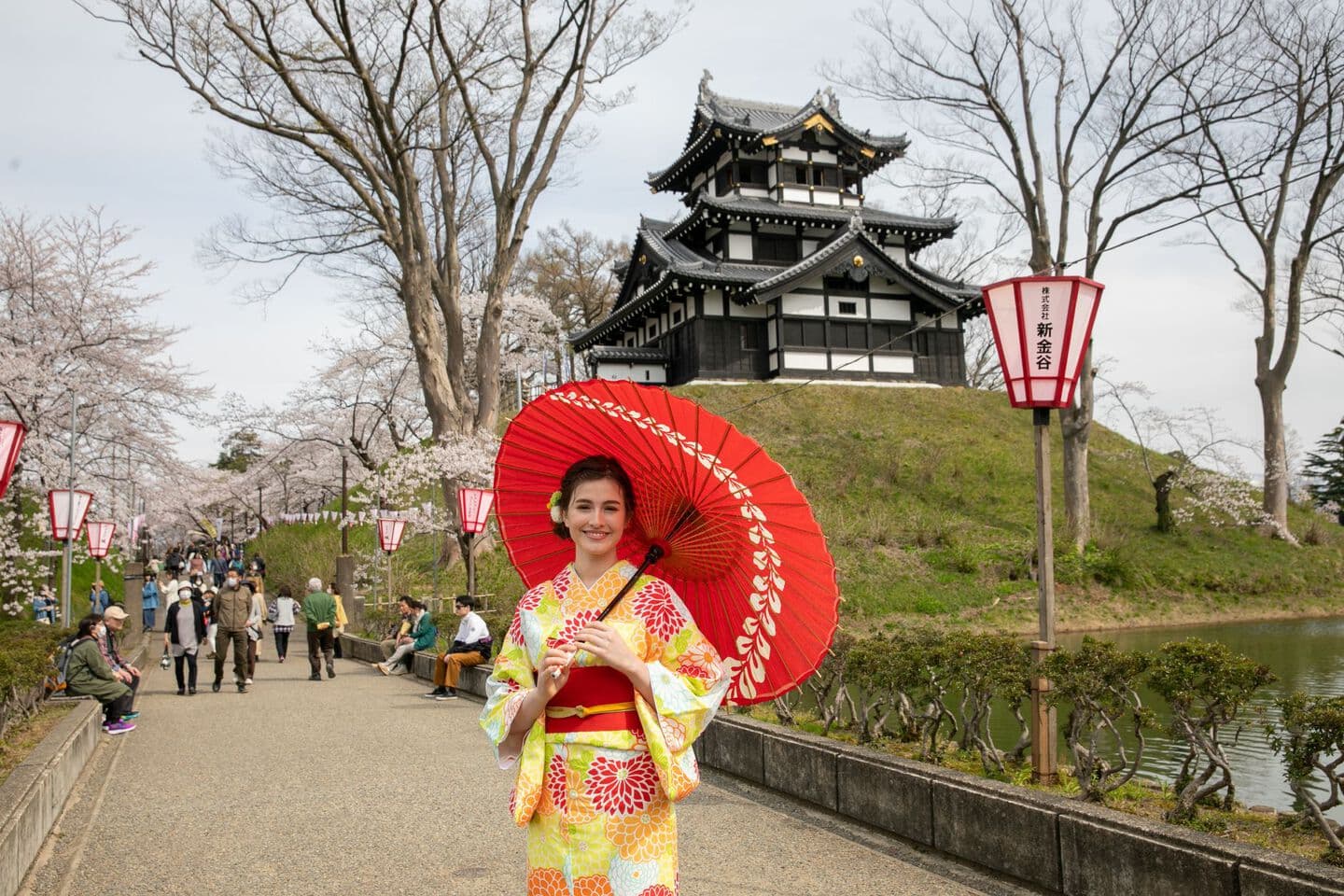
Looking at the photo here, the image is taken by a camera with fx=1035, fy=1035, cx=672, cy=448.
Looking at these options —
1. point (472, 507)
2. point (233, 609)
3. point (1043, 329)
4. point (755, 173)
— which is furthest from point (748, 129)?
point (1043, 329)

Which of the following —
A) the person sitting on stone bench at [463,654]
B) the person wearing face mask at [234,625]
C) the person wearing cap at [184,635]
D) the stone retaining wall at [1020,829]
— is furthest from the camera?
the person wearing face mask at [234,625]

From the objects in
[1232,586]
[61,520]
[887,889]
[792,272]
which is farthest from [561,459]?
[792,272]

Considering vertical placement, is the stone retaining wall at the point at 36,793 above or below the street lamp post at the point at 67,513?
below

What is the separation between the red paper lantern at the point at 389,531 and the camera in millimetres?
21281

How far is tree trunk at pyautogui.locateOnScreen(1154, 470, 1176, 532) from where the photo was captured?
27156 millimetres

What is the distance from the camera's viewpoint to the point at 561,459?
10.7ft

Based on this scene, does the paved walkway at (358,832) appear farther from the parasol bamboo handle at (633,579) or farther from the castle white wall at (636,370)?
the castle white wall at (636,370)

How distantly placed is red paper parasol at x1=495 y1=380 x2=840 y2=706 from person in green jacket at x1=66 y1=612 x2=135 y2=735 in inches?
344

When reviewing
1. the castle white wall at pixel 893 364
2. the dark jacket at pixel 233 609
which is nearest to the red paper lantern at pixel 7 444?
the dark jacket at pixel 233 609

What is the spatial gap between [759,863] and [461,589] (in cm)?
1817

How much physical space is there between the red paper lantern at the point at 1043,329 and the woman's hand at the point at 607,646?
418 centimetres

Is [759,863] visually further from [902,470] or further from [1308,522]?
[1308,522]

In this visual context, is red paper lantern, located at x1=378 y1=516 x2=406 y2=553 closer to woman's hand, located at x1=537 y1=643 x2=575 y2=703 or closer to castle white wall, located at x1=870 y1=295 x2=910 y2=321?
castle white wall, located at x1=870 y1=295 x2=910 y2=321

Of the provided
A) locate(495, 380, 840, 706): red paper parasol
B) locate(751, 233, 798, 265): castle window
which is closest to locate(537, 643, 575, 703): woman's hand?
locate(495, 380, 840, 706): red paper parasol
